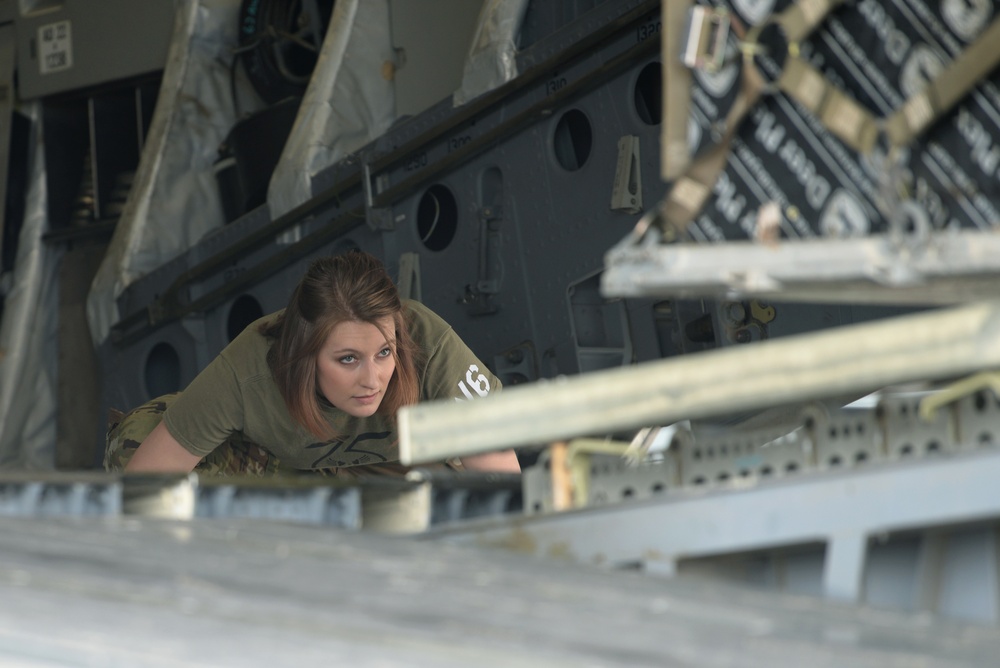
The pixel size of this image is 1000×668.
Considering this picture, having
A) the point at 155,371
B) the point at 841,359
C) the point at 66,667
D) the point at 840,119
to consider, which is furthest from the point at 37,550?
the point at 155,371

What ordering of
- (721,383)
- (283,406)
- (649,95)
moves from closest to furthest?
(721,383) → (283,406) → (649,95)

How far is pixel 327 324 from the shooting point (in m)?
3.22

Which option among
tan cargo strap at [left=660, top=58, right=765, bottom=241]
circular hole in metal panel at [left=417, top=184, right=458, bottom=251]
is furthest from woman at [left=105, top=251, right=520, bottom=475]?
tan cargo strap at [left=660, top=58, right=765, bottom=241]

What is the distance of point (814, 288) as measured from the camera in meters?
1.66

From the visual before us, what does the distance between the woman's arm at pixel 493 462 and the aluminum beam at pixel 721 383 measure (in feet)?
4.66

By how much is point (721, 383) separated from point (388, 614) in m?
0.47

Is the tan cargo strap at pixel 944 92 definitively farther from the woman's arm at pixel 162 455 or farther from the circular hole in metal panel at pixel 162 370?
the circular hole in metal panel at pixel 162 370

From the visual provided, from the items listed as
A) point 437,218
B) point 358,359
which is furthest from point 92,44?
point 358,359

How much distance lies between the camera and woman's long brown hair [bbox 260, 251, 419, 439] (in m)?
3.23

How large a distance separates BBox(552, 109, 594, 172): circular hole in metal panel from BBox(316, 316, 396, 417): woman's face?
1447 mm

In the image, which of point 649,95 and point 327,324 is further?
point 649,95

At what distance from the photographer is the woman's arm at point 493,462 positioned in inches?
126

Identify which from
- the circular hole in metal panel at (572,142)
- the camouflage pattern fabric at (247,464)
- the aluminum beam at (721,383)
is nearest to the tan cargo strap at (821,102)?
the aluminum beam at (721,383)

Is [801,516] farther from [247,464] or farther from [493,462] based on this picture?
[247,464]
